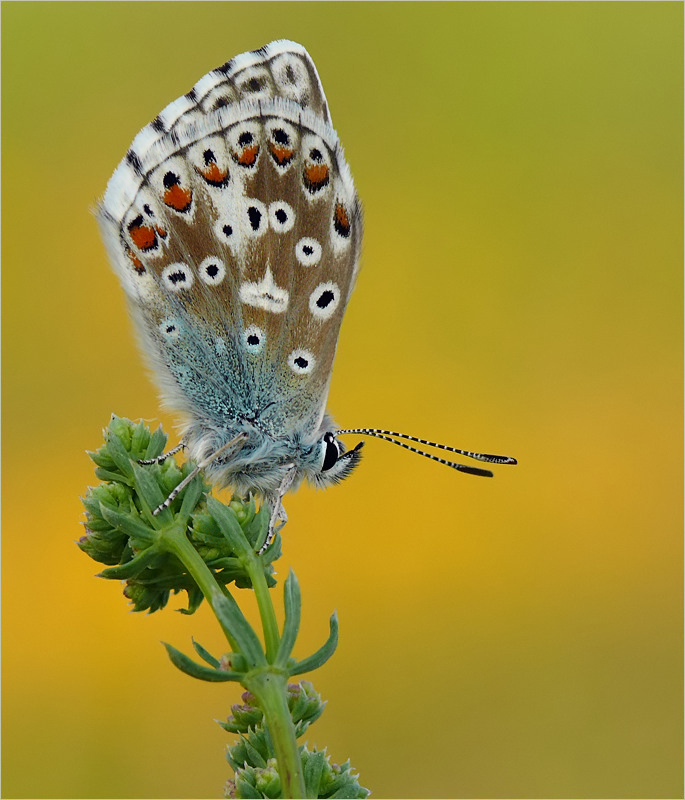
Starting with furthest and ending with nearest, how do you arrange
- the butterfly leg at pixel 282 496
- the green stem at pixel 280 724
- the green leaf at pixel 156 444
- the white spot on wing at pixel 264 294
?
the white spot on wing at pixel 264 294, the butterfly leg at pixel 282 496, the green leaf at pixel 156 444, the green stem at pixel 280 724

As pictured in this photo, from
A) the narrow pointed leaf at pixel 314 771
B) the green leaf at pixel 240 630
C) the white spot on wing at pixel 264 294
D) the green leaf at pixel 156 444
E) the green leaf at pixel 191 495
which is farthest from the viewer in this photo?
the white spot on wing at pixel 264 294

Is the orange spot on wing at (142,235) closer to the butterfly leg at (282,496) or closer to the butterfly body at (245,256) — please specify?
the butterfly body at (245,256)

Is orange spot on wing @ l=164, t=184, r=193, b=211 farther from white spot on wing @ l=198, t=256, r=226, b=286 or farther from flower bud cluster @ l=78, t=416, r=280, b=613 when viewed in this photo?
flower bud cluster @ l=78, t=416, r=280, b=613

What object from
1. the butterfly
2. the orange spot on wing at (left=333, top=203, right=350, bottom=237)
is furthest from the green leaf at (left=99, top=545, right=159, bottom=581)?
the orange spot on wing at (left=333, top=203, right=350, bottom=237)

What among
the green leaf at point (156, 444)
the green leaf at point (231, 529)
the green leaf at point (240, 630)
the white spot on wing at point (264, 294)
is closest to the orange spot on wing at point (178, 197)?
the white spot on wing at point (264, 294)

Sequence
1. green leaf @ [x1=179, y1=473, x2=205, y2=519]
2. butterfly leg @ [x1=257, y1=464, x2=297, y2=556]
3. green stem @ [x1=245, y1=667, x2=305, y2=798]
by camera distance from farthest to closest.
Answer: butterfly leg @ [x1=257, y1=464, x2=297, y2=556] → green leaf @ [x1=179, y1=473, x2=205, y2=519] → green stem @ [x1=245, y1=667, x2=305, y2=798]

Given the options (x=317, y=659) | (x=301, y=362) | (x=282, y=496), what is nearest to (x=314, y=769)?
(x=317, y=659)

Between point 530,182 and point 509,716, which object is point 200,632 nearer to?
point 509,716

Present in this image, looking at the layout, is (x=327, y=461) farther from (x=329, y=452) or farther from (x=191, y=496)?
(x=191, y=496)
